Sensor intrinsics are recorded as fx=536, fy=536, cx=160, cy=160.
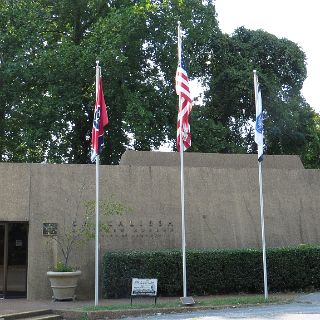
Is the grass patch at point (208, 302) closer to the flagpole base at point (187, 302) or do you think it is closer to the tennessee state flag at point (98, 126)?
the flagpole base at point (187, 302)

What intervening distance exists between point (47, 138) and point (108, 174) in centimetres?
841

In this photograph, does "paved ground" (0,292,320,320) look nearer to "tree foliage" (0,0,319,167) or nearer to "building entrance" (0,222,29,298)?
"building entrance" (0,222,29,298)

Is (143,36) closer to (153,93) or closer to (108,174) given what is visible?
(153,93)

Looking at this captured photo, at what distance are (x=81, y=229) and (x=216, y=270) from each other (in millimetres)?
4256

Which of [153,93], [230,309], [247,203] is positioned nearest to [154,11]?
[153,93]

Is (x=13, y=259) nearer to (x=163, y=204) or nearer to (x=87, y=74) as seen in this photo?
(x=163, y=204)

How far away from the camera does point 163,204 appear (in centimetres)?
1728

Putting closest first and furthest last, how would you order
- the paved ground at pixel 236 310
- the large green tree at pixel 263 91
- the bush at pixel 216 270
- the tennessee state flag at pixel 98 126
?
the paved ground at pixel 236 310
the tennessee state flag at pixel 98 126
the bush at pixel 216 270
the large green tree at pixel 263 91

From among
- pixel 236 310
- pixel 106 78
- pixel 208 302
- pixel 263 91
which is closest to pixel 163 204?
pixel 208 302

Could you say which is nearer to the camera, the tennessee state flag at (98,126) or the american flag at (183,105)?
the tennessee state flag at (98,126)

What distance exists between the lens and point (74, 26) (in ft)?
92.5

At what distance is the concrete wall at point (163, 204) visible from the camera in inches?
634

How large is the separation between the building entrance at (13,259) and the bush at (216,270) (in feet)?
8.51

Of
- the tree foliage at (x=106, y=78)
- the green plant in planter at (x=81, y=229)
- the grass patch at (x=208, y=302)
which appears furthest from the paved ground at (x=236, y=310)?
the tree foliage at (x=106, y=78)
